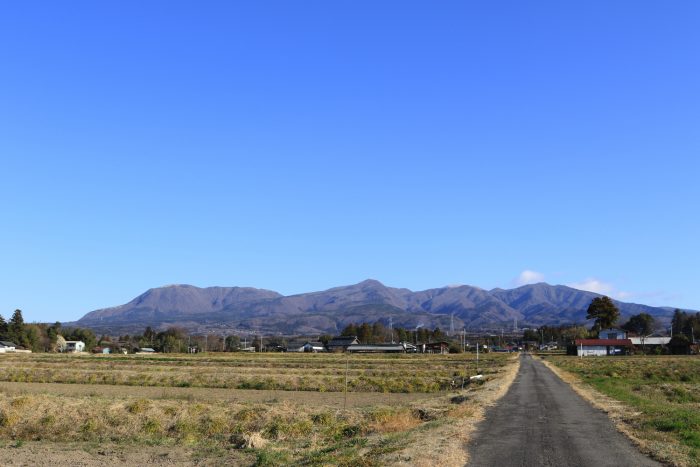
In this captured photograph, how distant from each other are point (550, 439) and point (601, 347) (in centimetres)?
13237

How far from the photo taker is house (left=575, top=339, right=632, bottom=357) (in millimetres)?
139500

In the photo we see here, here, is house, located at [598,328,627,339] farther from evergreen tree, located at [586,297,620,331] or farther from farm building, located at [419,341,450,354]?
farm building, located at [419,341,450,354]

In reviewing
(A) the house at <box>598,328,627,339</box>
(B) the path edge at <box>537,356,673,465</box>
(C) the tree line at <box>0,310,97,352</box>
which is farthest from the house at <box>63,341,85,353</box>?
(B) the path edge at <box>537,356,673,465</box>

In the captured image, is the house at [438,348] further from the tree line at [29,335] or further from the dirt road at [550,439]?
the dirt road at [550,439]

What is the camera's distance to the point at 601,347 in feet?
465

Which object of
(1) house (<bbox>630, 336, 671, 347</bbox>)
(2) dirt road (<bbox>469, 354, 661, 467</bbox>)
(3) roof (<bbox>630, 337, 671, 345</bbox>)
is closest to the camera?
(2) dirt road (<bbox>469, 354, 661, 467</bbox>)

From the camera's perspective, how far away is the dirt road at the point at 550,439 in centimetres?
1669

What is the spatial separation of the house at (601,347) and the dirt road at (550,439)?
115 metres

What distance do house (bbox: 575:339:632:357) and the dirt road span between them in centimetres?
11544

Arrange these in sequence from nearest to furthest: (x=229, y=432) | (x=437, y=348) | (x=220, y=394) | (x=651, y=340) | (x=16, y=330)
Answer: (x=229, y=432) → (x=220, y=394) → (x=16, y=330) → (x=651, y=340) → (x=437, y=348)

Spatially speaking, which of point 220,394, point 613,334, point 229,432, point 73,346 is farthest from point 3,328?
point 229,432

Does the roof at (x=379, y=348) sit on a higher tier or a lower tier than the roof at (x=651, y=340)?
lower

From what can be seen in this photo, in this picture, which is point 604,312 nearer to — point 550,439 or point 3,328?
point 3,328

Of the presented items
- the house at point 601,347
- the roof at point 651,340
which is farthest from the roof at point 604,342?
the roof at point 651,340
